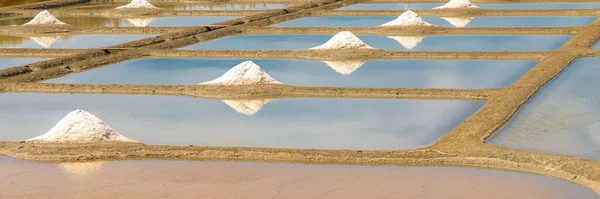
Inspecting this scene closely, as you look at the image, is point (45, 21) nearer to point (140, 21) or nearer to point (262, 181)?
point (140, 21)

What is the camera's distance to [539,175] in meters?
5.76

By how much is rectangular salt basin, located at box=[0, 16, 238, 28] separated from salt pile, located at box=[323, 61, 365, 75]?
5.73 meters

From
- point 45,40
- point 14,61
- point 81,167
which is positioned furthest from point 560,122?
point 45,40

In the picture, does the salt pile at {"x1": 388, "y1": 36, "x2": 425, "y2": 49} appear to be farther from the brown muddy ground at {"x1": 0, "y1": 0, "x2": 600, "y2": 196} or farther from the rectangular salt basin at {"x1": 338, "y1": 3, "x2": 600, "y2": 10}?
the rectangular salt basin at {"x1": 338, "y1": 3, "x2": 600, "y2": 10}

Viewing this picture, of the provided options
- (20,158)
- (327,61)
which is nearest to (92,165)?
(20,158)

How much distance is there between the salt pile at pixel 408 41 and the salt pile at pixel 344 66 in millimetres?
1670

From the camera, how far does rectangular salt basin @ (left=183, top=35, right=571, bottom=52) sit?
40.1ft

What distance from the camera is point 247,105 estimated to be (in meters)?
8.30

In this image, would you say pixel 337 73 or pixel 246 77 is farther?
pixel 337 73

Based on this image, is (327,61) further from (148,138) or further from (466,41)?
(148,138)

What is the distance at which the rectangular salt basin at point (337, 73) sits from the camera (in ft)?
30.9

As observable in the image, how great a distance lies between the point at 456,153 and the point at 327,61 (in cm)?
515

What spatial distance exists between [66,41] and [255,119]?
737cm

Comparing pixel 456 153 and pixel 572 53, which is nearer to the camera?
pixel 456 153
